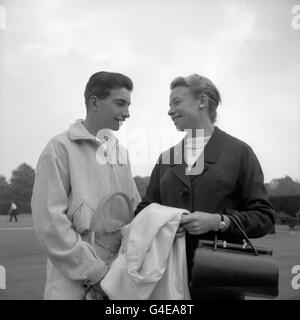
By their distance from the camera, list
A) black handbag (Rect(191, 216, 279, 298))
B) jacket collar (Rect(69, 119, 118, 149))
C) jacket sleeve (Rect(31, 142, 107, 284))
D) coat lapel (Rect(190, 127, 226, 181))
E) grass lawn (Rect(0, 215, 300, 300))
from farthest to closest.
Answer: grass lawn (Rect(0, 215, 300, 300)) → jacket collar (Rect(69, 119, 118, 149)) → coat lapel (Rect(190, 127, 226, 181)) → jacket sleeve (Rect(31, 142, 107, 284)) → black handbag (Rect(191, 216, 279, 298))

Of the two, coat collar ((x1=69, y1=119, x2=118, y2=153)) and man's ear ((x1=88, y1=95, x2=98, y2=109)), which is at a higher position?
man's ear ((x1=88, y1=95, x2=98, y2=109))

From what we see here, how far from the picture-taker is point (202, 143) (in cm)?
220

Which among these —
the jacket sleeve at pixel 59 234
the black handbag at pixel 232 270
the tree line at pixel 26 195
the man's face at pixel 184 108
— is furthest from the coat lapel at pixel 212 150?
the tree line at pixel 26 195

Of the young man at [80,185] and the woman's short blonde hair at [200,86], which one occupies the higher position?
the woman's short blonde hair at [200,86]

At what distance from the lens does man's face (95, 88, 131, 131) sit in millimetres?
2242

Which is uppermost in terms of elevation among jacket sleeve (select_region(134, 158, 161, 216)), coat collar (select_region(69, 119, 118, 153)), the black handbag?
coat collar (select_region(69, 119, 118, 153))

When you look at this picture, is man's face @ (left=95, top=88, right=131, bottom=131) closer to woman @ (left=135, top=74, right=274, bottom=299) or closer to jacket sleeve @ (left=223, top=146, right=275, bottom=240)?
woman @ (left=135, top=74, right=274, bottom=299)

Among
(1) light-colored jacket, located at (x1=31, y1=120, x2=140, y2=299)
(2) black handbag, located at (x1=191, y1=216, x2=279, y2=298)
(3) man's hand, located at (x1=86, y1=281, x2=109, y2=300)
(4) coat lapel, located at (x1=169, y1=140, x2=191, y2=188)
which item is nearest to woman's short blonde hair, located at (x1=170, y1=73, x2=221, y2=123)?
(4) coat lapel, located at (x1=169, y1=140, x2=191, y2=188)

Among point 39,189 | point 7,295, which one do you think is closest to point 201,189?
point 39,189

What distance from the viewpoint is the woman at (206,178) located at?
1967mm

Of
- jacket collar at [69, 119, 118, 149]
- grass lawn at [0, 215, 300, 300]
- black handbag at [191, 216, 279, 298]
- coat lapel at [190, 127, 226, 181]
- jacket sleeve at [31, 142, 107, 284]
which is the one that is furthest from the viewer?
grass lawn at [0, 215, 300, 300]

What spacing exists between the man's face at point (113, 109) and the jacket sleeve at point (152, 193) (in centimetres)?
32

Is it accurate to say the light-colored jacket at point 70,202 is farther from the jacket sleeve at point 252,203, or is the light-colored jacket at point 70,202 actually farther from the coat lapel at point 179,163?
the jacket sleeve at point 252,203

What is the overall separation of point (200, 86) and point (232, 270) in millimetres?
906
